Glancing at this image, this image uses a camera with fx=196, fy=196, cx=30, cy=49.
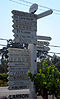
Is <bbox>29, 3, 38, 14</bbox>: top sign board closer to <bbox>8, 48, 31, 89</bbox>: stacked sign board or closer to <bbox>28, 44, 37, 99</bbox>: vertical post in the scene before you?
<bbox>28, 44, 37, 99</bbox>: vertical post

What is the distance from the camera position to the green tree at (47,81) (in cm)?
952

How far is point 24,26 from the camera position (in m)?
10.2

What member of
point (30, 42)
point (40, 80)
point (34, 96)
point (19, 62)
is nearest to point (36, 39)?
point (30, 42)

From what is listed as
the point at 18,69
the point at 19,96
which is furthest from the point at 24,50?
the point at 19,96

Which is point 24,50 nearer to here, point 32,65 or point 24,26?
point 32,65

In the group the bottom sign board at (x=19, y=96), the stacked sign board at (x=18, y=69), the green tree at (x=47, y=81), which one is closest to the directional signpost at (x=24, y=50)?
the stacked sign board at (x=18, y=69)

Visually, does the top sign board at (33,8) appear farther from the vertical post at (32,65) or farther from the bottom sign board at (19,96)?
the bottom sign board at (19,96)

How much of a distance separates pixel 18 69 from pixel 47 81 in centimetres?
155

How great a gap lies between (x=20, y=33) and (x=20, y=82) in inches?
97.2

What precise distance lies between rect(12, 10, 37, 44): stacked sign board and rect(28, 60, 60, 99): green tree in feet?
5.64

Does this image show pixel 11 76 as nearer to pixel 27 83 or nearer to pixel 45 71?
pixel 27 83

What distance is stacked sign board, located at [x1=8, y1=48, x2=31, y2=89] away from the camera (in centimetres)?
952

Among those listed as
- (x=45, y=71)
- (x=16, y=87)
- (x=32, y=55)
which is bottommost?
(x=16, y=87)

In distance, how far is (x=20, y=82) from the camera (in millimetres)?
9703
